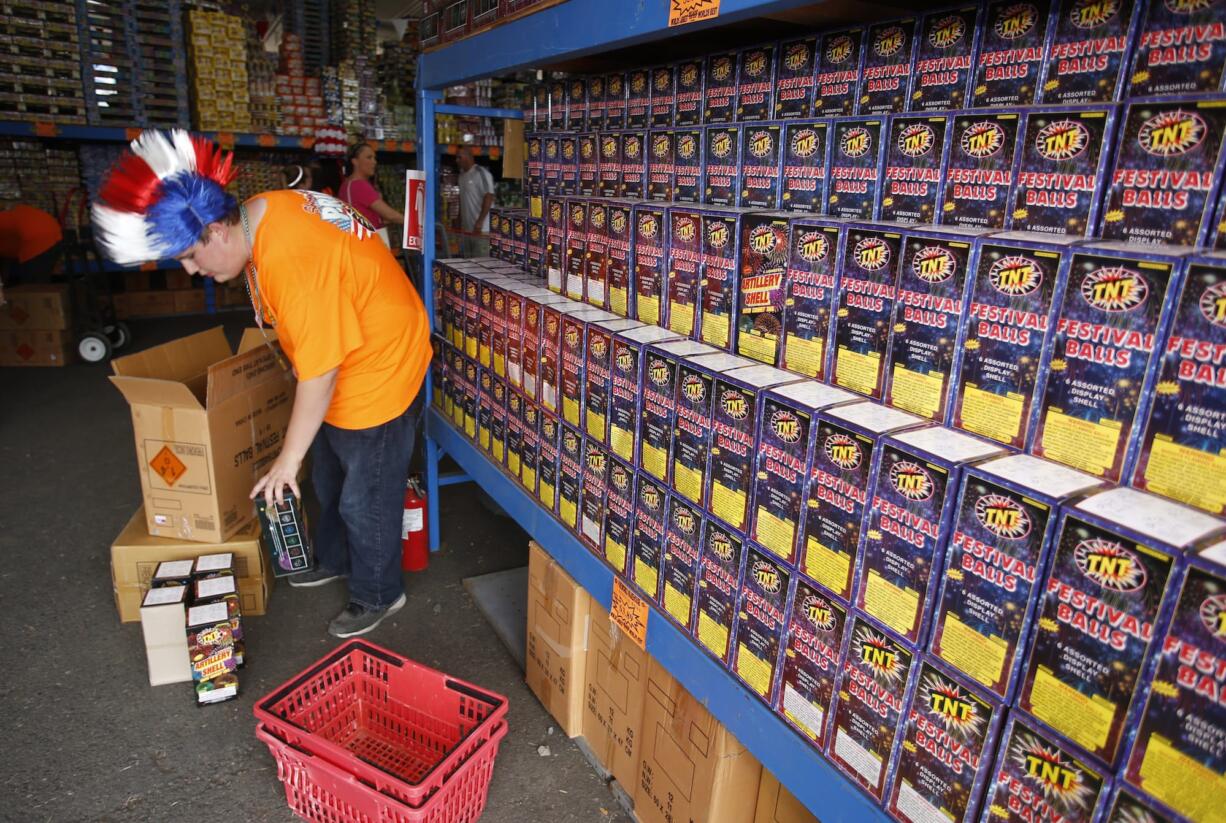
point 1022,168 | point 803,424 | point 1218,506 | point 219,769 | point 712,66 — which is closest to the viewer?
point 1218,506

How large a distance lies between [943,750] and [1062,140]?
91cm

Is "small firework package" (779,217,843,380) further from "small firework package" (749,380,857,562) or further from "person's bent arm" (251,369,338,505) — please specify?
"person's bent arm" (251,369,338,505)

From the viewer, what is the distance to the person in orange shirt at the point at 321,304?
2.08 m

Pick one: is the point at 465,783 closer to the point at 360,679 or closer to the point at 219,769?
the point at 360,679

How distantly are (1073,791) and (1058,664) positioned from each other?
16 cm

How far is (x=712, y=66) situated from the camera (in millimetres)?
1874

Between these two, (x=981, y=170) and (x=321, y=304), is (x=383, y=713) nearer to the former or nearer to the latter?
(x=321, y=304)

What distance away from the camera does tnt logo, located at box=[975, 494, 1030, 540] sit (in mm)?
1012

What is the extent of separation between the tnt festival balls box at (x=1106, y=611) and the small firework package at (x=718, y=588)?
599mm

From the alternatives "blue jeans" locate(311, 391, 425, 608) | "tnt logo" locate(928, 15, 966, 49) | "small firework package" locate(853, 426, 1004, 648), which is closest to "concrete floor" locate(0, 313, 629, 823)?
"blue jeans" locate(311, 391, 425, 608)

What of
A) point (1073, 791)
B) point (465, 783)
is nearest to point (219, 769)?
point (465, 783)

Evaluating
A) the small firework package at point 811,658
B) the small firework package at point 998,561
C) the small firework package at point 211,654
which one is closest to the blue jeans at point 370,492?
the small firework package at point 211,654

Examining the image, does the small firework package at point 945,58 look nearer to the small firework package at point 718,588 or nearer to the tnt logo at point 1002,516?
the tnt logo at point 1002,516

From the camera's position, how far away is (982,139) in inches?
48.6
